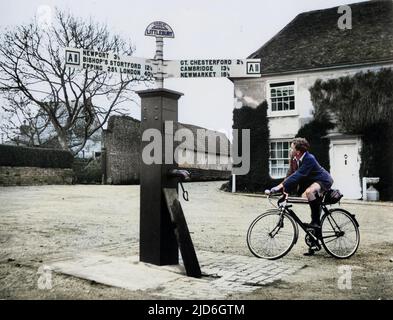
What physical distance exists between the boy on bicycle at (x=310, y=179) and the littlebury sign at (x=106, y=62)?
2.58 metres

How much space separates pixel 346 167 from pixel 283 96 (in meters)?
4.12

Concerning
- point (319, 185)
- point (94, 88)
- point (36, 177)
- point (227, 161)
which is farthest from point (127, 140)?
point (319, 185)

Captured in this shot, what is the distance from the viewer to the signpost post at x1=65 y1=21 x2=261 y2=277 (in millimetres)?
4469

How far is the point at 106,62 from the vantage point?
4402 mm

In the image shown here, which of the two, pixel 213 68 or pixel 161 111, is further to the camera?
pixel 161 111

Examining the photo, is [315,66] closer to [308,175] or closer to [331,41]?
[331,41]

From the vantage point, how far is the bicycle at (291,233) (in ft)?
19.4

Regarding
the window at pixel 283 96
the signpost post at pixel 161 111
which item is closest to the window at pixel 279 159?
the window at pixel 283 96

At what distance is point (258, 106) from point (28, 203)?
1103cm

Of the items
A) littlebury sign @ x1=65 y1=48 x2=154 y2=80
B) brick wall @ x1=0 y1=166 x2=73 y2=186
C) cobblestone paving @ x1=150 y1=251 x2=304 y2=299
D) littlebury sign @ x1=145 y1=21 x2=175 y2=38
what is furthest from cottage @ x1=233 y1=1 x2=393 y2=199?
littlebury sign @ x1=65 y1=48 x2=154 y2=80

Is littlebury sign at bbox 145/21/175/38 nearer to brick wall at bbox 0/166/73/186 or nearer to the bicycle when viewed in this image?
the bicycle

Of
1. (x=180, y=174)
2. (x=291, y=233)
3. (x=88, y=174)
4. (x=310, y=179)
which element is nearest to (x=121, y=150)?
(x=88, y=174)
